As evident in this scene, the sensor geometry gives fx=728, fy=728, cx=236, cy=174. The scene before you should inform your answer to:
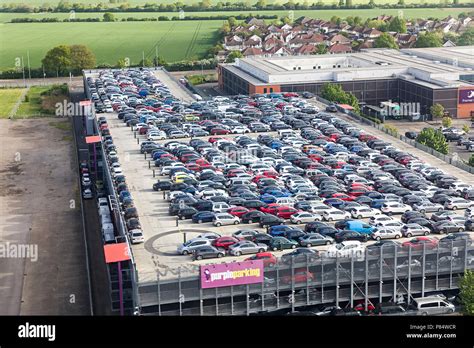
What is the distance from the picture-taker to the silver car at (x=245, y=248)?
60.7ft

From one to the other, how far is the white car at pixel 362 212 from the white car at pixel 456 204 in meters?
2.43

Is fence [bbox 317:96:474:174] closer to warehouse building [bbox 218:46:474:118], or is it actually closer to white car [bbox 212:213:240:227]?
warehouse building [bbox 218:46:474:118]

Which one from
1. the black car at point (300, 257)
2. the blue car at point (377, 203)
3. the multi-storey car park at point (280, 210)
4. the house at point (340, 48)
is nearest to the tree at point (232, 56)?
the house at point (340, 48)

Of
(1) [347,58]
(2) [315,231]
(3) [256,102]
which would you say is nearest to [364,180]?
(2) [315,231]

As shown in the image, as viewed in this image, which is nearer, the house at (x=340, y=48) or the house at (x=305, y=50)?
the house at (x=340, y=48)

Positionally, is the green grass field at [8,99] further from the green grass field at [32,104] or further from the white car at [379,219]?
the white car at [379,219]

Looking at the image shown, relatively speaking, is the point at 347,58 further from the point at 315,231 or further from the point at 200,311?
the point at 200,311

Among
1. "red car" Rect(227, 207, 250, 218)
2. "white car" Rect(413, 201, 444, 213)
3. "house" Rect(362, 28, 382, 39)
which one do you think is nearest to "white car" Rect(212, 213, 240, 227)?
"red car" Rect(227, 207, 250, 218)

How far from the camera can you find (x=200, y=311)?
16406 mm

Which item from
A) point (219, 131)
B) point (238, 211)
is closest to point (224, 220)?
point (238, 211)

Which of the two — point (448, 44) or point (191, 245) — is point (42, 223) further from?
point (448, 44)

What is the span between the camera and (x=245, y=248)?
18.6 m
